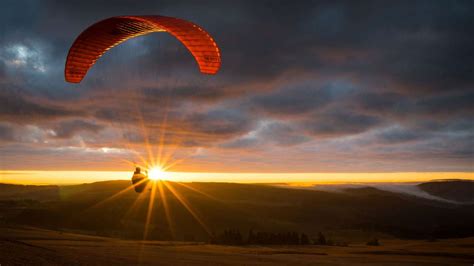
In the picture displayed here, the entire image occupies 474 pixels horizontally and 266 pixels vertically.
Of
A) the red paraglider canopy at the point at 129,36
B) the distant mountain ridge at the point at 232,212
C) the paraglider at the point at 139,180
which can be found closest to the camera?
the red paraglider canopy at the point at 129,36

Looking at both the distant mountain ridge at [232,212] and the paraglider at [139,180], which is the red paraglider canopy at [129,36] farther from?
the distant mountain ridge at [232,212]

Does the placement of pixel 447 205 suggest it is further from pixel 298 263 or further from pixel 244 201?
pixel 298 263

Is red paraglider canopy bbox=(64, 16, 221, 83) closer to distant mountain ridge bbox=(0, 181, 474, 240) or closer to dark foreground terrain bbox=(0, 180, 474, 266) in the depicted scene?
dark foreground terrain bbox=(0, 180, 474, 266)

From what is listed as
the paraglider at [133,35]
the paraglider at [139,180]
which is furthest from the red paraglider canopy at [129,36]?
the paraglider at [139,180]

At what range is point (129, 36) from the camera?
2009 centimetres

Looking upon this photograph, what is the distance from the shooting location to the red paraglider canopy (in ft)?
55.5

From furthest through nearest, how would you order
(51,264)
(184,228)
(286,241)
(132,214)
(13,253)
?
1. (132,214)
2. (184,228)
3. (286,241)
4. (13,253)
5. (51,264)

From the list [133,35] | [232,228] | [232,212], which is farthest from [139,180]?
[232,212]

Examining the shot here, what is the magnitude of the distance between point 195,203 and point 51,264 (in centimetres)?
9578

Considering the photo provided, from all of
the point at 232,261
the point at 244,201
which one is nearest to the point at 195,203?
the point at 244,201

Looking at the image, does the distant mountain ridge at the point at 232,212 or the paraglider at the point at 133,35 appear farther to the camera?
the distant mountain ridge at the point at 232,212

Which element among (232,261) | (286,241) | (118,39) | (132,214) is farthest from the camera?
(132,214)

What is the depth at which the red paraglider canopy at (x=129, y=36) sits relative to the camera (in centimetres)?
1692

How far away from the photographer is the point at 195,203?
11212cm
